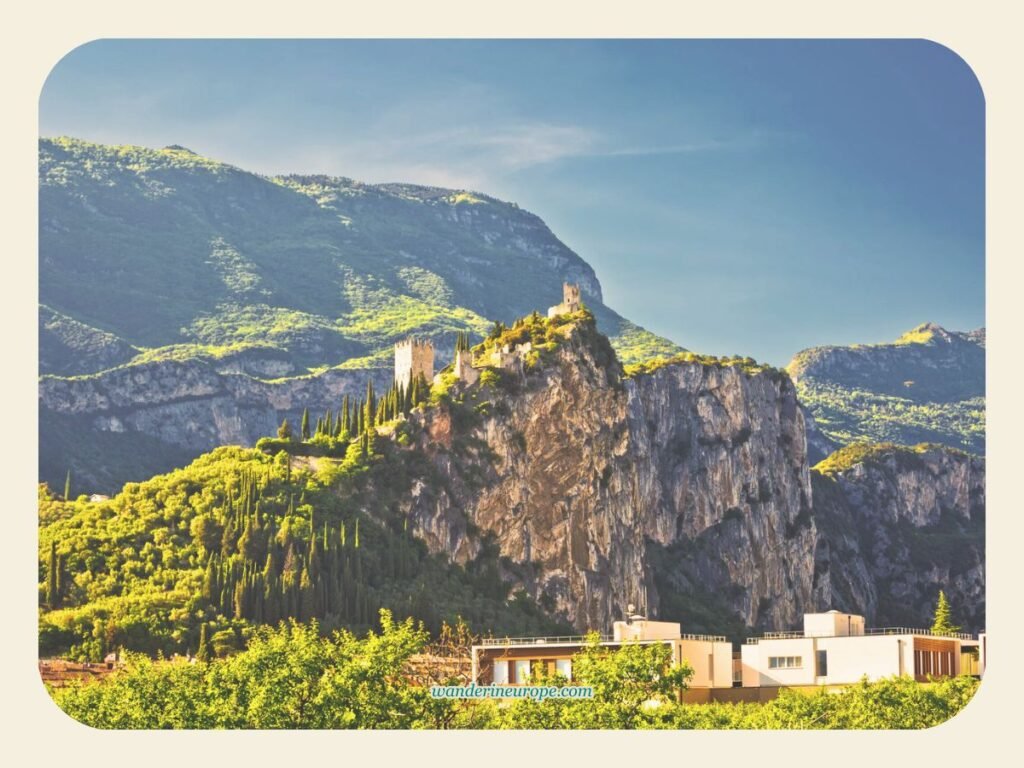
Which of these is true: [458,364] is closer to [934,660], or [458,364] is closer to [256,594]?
[256,594]

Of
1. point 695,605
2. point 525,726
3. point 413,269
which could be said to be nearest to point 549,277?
point 413,269

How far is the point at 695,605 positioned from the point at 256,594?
154ft

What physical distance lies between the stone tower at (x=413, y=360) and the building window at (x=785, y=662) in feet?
136

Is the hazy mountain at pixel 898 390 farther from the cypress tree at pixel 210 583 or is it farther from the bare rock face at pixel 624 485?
the cypress tree at pixel 210 583

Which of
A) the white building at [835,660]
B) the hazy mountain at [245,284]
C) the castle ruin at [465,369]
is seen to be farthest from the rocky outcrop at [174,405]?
the white building at [835,660]

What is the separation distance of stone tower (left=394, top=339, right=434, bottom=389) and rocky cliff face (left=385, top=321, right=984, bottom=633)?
4519 millimetres

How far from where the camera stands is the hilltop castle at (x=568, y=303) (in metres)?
87.6

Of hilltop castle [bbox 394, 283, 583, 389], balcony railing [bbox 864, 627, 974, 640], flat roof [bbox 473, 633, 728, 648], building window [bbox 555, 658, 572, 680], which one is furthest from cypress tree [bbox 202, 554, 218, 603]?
hilltop castle [bbox 394, 283, 583, 389]

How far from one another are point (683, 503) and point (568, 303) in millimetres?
24309

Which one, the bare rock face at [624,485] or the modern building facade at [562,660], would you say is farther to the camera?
the bare rock face at [624,485]

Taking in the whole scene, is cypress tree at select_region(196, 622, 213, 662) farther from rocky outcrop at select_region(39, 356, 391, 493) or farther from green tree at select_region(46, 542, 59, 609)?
rocky outcrop at select_region(39, 356, 391, 493)

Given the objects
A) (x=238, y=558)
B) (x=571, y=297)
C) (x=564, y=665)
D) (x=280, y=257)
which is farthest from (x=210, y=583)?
(x=280, y=257)

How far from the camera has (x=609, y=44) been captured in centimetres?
3762

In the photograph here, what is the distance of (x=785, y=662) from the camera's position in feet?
140
